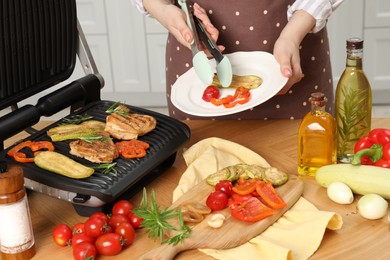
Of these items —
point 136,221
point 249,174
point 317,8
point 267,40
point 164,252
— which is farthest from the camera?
point 267,40

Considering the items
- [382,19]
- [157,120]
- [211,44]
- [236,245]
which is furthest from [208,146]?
[382,19]

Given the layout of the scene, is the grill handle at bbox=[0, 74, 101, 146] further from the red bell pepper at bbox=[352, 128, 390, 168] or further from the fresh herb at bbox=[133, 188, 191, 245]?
the red bell pepper at bbox=[352, 128, 390, 168]

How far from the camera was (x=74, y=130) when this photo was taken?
146cm

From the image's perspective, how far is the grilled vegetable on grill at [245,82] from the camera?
1617 millimetres

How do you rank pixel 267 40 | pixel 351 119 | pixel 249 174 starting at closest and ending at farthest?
pixel 249 174 < pixel 351 119 < pixel 267 40

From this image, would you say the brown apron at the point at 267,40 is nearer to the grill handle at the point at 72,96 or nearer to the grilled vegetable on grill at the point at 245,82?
the grilled vegetable on grill at the point at 245,82

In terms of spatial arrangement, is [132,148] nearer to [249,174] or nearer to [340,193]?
[249,174]

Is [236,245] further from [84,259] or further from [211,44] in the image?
[211,44]

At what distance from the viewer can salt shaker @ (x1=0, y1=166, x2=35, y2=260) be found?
1.13m

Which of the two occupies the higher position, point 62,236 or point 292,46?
point 292,46

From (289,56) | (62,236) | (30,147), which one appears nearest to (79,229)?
(62,236)

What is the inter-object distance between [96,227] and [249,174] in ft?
1.16

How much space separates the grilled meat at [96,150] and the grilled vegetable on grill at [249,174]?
0.22 m

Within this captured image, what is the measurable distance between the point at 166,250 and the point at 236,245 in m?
0.13
